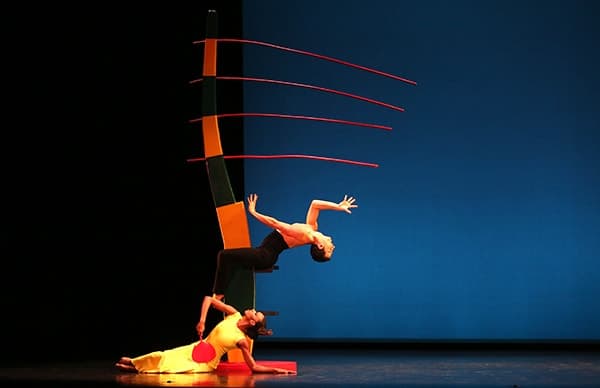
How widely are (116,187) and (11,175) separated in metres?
0.95

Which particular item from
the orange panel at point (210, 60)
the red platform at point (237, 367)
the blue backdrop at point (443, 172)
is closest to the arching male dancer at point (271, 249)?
the red platform at point (237, 367)

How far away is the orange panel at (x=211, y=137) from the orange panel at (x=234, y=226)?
17.8 inches

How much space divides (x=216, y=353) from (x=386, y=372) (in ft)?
4.15

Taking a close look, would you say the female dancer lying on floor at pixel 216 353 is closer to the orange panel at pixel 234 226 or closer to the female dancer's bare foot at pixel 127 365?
the female dancer's bare foot at pixel 127 365

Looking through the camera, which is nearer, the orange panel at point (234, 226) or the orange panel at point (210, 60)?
the orange panel at point (234, 226)

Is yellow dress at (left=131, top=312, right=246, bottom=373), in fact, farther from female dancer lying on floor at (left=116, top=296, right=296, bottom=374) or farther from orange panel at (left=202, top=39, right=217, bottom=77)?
orange panel at (left=202, top=39, right=217, bottom=77)

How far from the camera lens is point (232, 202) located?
24.8 ft

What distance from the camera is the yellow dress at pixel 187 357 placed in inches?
276

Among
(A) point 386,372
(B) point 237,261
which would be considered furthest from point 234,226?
(A) point 386,372

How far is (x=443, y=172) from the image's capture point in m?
9.39

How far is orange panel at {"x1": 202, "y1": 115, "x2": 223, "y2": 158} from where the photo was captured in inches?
301

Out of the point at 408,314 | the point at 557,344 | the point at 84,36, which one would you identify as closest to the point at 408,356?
the point at 408,314

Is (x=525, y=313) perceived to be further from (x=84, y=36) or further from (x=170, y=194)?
(x=84, y=36)

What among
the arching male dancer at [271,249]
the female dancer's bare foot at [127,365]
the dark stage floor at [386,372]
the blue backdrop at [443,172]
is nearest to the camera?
the dark stage floor at [386,372]
